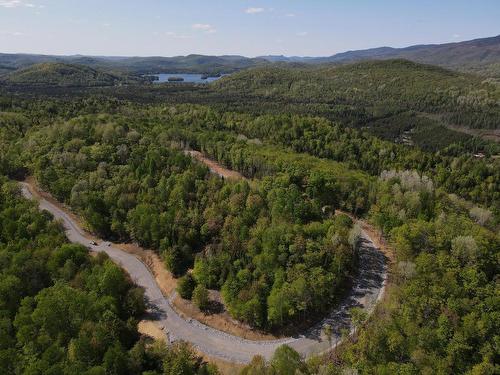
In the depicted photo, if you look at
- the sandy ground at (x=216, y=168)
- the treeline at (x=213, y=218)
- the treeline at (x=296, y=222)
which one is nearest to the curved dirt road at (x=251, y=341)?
the treeline at (x=213, y=218)

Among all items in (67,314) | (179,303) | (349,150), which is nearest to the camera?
(67,314)

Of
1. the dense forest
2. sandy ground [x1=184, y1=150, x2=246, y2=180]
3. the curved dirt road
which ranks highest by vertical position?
sandy ground [x1=184, y1=150, x2=246, y2=180]

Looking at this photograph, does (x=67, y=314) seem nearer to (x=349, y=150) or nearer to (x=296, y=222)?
(x=296, y=222)

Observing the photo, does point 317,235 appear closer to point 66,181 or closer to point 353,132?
point 66,181

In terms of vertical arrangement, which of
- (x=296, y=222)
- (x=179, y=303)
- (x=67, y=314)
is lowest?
(x=179, y=303)

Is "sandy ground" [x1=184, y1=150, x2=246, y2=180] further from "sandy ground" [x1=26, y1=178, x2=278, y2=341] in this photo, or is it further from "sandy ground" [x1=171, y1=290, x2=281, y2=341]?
"sandy ground" [x1=171, y1=290, x2=281, y2=341]

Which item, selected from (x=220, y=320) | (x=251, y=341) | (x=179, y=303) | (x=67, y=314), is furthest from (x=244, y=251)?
(x=67, y=314)

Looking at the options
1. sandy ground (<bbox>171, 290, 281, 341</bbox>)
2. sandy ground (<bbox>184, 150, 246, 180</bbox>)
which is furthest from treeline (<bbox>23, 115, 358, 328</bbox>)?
sandy ground (<bbox>184, 150, 246, 180</bbox>)
